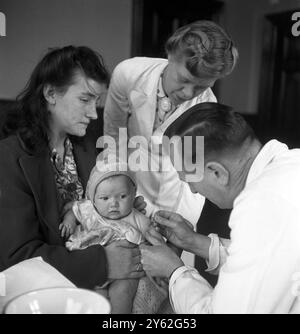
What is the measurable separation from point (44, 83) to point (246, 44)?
40.1 inches

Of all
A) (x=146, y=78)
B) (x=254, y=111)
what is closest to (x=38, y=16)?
(x=146, y=78)

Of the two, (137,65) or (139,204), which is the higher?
(137,65)

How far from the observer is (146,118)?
1165mm

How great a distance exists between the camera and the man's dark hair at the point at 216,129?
72 cm

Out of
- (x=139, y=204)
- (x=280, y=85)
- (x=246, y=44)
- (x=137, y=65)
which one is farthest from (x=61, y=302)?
(x=280, y=85)

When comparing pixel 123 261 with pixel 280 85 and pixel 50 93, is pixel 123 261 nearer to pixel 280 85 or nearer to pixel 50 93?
pixel 50 93

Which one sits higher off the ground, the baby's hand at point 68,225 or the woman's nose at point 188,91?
the woman's nose at point 188,91

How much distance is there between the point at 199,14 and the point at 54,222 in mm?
873

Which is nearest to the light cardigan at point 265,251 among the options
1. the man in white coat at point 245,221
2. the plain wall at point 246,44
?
the man in white coat at point 245,221

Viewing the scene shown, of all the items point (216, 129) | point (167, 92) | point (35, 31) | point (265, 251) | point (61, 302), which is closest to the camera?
point (61, 302)

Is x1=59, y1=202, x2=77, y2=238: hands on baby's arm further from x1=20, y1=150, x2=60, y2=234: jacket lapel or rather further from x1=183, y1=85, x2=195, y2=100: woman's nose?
x1=183, y1=85, x2=195, y2=100: woman's nose

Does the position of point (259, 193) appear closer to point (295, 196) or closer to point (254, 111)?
point (295, 196)

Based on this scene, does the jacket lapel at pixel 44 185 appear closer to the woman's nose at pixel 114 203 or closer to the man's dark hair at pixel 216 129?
the woman's nose at pixel 114 203

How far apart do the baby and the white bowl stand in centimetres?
41
